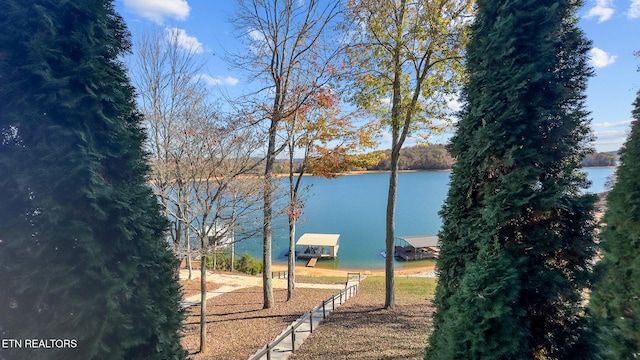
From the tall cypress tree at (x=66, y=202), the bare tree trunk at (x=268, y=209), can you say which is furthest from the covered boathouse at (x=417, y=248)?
the tall cypress tree at (x=66, y=202)

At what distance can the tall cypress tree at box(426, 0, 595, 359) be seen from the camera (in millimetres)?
2258

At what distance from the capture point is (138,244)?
2.15 metres

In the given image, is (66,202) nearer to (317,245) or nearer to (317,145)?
(317,145)

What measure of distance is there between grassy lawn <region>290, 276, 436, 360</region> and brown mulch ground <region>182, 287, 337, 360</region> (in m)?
1.14

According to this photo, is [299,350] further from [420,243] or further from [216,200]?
[420,243]

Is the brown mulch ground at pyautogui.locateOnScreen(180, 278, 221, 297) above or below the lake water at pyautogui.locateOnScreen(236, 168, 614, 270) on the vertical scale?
above

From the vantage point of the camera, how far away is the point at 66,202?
1.85 m

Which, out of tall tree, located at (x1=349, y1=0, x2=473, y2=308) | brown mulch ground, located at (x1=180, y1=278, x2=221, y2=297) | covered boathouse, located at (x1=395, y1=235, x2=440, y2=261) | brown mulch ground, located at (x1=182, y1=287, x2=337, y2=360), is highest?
tall tree, located at (x1=349, y1=0, x2=473, y2=308)

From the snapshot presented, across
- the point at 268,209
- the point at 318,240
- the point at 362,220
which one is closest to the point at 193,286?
the point at 268,209

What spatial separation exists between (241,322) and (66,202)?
7.06 m

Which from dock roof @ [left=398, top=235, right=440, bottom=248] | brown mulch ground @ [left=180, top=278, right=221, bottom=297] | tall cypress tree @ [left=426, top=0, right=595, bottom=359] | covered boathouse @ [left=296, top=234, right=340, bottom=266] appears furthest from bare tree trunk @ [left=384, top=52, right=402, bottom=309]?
dock roof @ [left=398, top=235, right=440, bottom=248]

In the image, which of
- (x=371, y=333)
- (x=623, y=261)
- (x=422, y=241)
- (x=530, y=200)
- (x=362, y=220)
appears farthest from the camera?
(x=362, y=220)

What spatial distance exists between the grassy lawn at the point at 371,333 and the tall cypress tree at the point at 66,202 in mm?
3969

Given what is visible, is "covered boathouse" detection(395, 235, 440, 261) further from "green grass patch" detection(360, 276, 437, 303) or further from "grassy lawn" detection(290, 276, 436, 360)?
"grassy lawn" detection(290, 276, 436, 360)
